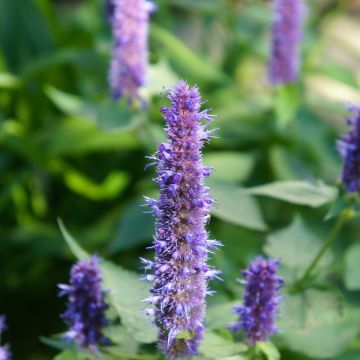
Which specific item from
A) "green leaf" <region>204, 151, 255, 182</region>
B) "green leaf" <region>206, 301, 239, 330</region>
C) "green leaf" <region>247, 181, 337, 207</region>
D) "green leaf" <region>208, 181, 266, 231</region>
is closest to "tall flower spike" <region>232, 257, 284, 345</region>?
"green leaf" <region>206, 301, 239, 330</region>

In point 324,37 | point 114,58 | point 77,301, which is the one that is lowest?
point 77,301

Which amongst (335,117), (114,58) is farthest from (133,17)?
(335,117)

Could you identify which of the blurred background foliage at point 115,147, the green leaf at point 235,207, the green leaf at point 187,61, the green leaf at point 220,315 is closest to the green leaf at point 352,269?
the blurred background foliage at point 115,147

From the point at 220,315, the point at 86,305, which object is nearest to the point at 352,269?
the point at 220,315

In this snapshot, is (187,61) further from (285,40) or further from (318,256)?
(318,256)

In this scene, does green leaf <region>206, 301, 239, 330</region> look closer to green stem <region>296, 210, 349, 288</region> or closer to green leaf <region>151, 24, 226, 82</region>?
green stem <region>296, 210, 349, 288</region>

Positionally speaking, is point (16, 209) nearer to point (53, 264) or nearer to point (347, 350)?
point (53, 264)

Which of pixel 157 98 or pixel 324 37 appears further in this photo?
pixel 324 37

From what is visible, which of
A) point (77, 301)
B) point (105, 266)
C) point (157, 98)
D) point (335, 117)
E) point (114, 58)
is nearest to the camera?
point (77, 301)
